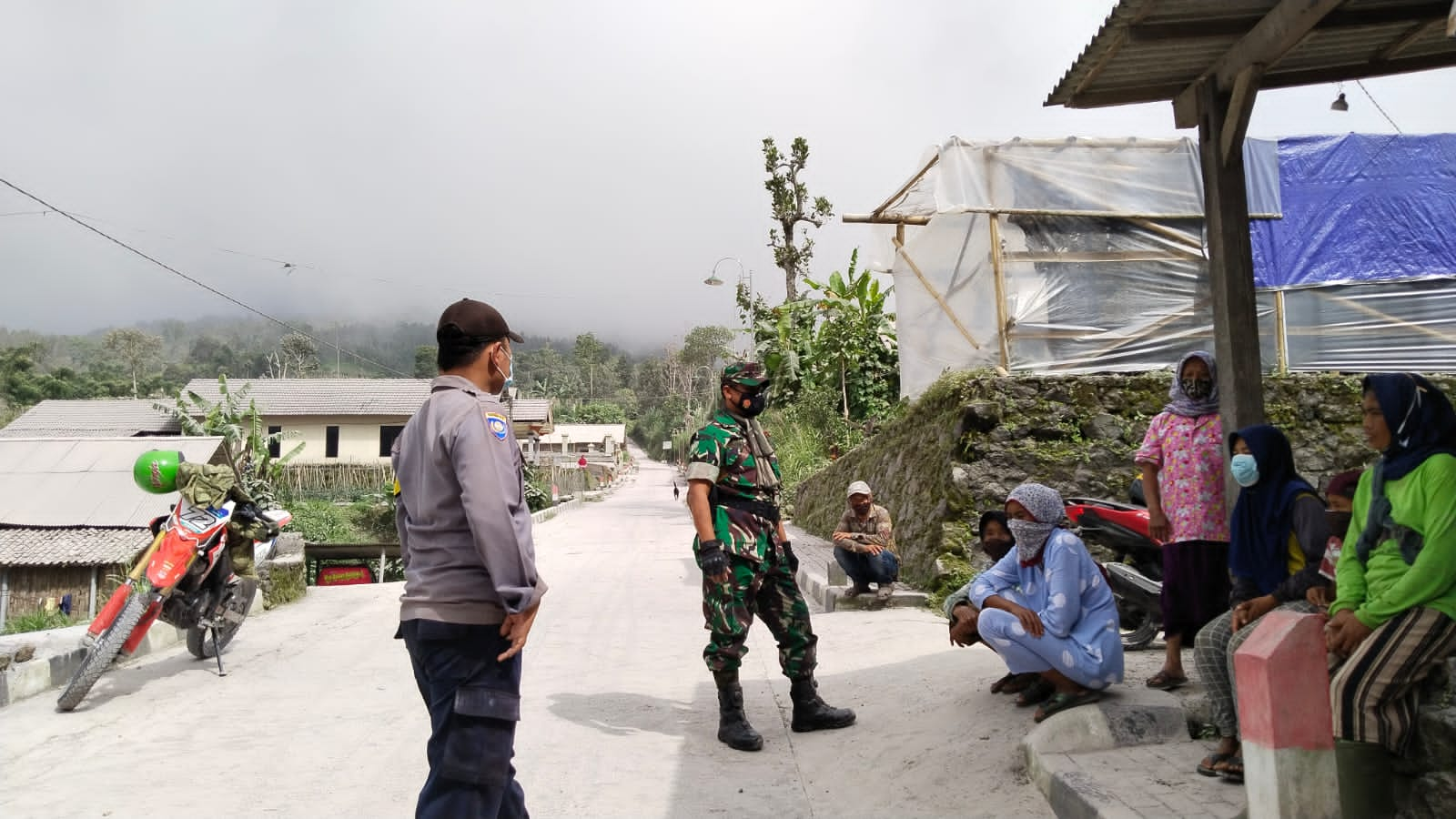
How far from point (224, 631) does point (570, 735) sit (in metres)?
3.27

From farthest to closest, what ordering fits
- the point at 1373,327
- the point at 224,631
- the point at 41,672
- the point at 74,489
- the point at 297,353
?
1. the point at 297,353
2. the point at 74,489
3. the point at 1373,327
4. the point at 224,631
5. the point at 41,672

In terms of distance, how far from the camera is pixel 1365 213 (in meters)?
9.42

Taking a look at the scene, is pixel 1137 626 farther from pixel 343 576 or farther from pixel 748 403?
pixel 343 576

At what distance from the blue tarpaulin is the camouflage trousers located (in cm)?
687

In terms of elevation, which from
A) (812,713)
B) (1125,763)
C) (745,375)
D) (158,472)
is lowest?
(812,713)

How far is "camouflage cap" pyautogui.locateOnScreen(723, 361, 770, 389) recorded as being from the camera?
5.08 meters

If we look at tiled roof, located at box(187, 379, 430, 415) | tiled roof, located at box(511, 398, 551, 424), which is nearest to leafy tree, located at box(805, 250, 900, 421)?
tiled roof, located at box(187, 379, 430, 415)

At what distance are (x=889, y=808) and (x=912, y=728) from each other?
0.93 metres

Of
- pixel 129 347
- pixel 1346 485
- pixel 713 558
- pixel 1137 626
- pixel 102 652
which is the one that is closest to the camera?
pixel 1346 485

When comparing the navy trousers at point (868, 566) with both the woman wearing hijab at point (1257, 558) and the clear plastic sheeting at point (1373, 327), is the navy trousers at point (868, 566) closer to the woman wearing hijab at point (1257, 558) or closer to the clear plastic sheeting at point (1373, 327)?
the clear plastic sheeting at point (1373, 327)

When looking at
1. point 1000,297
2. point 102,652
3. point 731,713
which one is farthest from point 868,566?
point 102,652

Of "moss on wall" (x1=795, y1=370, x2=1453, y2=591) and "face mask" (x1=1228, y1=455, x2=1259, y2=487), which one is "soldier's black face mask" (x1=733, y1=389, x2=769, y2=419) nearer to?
"face mask" (x1=1228, y1=455, x2=1259, y2=487)

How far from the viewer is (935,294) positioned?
10547 mm

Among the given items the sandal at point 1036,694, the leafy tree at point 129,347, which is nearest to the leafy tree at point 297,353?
the leafy tree at point 129,347
